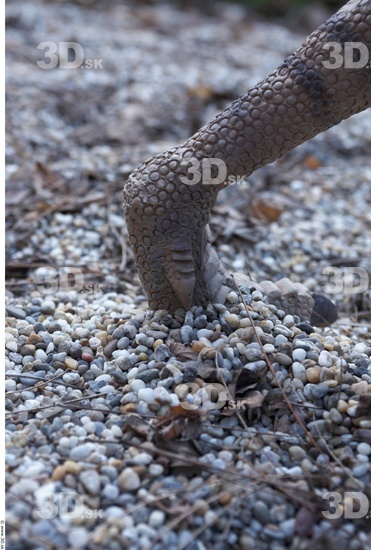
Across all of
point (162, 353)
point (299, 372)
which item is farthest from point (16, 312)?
point (299, 372)

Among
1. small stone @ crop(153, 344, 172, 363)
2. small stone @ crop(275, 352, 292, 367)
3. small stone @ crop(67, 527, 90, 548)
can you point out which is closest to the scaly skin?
small stone @ crop(153, 344, 172, 363)

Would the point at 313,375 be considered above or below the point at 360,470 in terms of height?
above

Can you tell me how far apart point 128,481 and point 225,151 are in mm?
881

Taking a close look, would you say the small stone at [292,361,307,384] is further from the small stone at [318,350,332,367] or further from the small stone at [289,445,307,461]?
the small stone at [289,445,307,461]

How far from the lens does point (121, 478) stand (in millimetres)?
1488

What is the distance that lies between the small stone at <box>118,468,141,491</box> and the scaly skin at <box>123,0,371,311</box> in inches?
22.8

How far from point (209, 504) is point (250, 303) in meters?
0.68

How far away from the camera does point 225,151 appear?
1865mm

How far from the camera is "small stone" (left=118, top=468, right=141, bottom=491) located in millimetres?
1482

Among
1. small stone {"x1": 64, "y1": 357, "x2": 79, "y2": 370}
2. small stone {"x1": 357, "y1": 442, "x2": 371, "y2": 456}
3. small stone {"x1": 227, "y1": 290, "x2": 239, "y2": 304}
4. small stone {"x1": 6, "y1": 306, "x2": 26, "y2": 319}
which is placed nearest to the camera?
small stone {"x1": 357, "y1": 442, "x2": 371, "y2": 456}

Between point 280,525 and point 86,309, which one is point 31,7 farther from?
point 280,525

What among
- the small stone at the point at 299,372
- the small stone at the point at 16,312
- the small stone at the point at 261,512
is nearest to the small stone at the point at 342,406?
the small stone at the point at 299,372

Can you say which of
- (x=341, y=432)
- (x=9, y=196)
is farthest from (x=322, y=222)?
(x=341, y=432)

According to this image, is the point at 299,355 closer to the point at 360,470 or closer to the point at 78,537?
the point at 360,470
